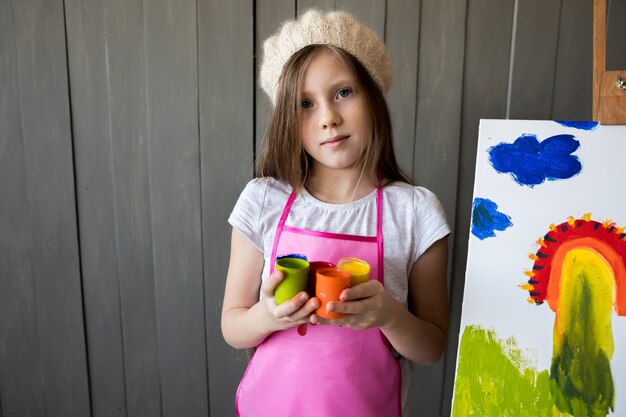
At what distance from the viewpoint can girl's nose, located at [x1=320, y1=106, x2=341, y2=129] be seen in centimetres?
96

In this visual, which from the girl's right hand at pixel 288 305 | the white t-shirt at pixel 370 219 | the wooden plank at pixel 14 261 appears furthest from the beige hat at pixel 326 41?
the wooden plank at pixel 14 261

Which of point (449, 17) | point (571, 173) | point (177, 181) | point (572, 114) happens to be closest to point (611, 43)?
point (572, 114)

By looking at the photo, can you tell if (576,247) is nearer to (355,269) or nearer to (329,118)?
(355,269)

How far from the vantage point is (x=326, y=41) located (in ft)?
3.27

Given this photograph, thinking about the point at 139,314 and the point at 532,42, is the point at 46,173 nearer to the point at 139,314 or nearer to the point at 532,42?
the point at 139,314

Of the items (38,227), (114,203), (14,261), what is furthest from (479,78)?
(14,261)

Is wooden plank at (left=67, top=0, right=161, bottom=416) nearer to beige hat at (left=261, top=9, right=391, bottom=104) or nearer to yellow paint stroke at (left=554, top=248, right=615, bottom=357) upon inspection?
beige hat at (left=261, top=9, right=391, bottom=104)

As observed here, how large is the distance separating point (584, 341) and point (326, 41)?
84 centimetres

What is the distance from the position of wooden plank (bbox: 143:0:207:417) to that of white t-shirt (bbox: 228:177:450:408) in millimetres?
508

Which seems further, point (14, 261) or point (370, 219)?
point (14, 261)

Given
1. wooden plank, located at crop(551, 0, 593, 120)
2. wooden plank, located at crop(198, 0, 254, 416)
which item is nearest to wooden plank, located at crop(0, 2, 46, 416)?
wooden plank, located at crop(198, 0, 254, 416)

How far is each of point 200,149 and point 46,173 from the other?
0.53 m

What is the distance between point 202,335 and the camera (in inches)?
62.9

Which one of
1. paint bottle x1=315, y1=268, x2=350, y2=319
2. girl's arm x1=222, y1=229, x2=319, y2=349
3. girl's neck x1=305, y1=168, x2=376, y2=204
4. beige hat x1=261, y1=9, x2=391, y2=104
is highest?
beige hat x1=261, y1=9, x2=391, y2=104
